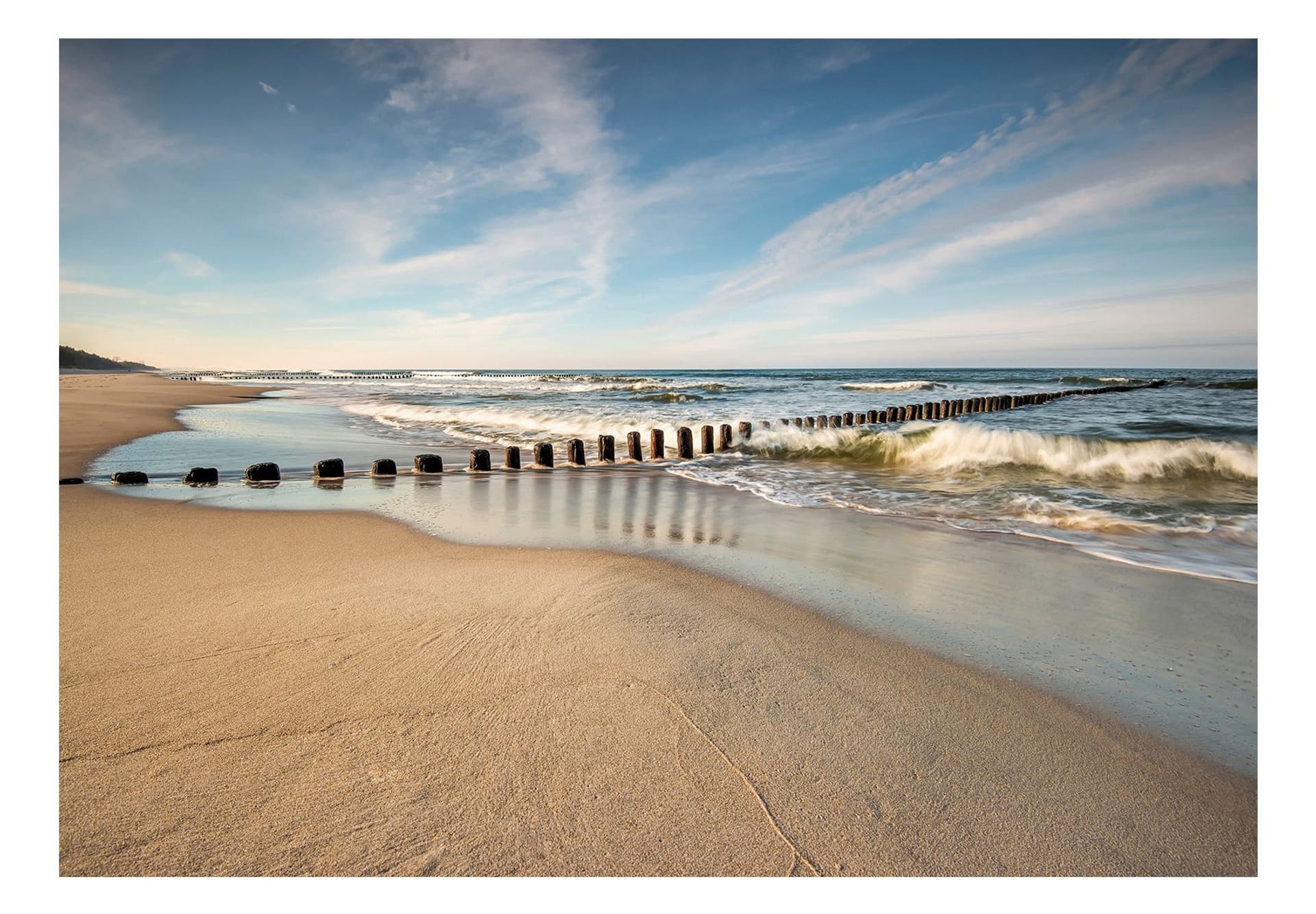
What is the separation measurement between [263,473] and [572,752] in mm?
6475

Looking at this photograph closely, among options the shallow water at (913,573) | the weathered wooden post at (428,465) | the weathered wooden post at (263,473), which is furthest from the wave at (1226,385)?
the weathered wooden post at (263,473)

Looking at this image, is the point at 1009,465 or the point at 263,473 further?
the point at 1009,465

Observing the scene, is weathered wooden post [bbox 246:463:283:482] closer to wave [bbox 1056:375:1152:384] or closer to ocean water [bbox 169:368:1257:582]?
ocean water [bbox 169:368:1257:582]

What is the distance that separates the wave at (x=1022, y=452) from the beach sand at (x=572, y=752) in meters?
7.30

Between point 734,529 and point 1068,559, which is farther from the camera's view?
point 734,529

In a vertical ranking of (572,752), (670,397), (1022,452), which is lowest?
(572,752)

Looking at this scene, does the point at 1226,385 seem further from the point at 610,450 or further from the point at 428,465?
the point at 428,465

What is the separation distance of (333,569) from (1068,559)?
5.09 metres

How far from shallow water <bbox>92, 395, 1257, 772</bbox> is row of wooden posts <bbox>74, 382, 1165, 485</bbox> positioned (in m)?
0.23

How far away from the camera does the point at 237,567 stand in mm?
3619

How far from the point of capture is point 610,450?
922cm

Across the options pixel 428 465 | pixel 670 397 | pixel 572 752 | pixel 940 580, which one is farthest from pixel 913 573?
pixel 670 397
